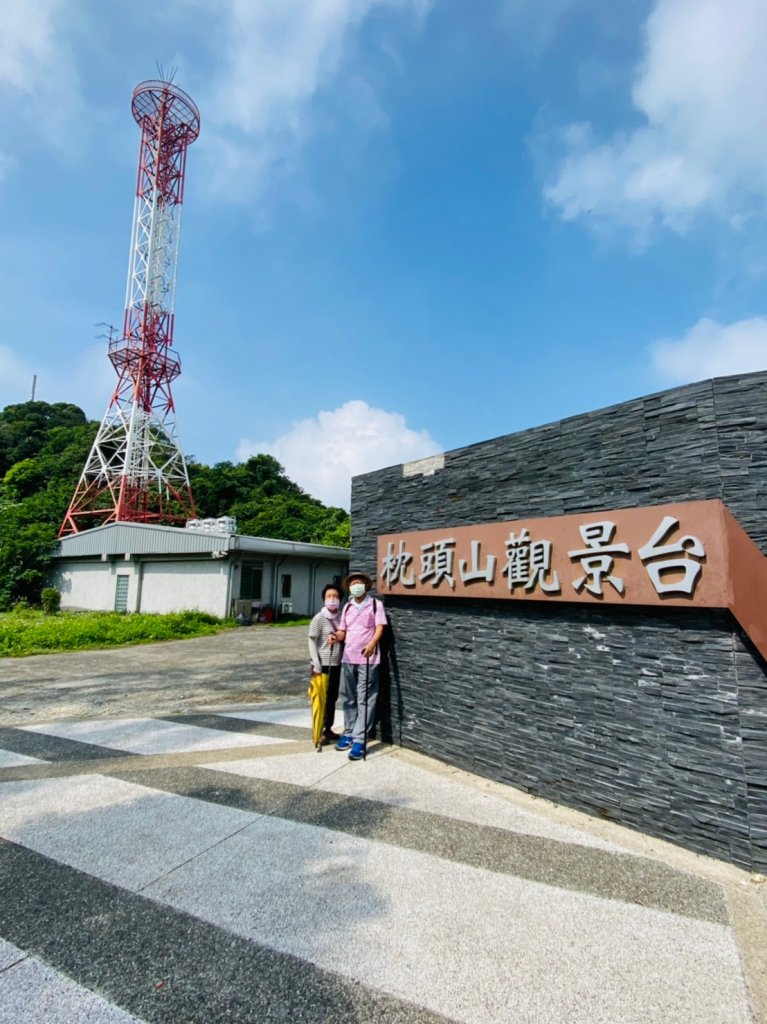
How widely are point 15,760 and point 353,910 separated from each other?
359cm

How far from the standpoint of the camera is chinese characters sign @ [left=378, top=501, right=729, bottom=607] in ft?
8.89

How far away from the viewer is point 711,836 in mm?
2668

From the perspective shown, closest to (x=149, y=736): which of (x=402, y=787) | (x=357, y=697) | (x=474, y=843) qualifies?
(x=357, y=697)

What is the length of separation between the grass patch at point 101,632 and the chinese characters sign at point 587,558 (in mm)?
10370

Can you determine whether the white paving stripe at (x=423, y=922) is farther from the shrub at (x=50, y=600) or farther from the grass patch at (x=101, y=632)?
the shrub at (x=50, y=600)

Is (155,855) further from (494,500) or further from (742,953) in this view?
(494,500)

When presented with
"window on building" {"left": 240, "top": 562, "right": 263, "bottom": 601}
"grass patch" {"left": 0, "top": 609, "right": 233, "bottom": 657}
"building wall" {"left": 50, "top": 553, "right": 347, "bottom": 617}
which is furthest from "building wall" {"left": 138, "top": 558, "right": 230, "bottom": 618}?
"grass patch" {"left": 0, "top": 609, "right": 233, "bottom": 657}

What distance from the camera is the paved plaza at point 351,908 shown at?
5.74ft

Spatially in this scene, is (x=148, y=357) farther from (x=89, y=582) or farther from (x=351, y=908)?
(x=351, y=908)

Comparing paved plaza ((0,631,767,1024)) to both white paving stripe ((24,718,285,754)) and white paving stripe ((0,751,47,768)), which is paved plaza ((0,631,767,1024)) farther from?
white paving stripe ((24,718,285,754))

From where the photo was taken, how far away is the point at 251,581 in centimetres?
1670

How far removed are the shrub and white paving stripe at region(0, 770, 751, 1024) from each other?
18.3 metres

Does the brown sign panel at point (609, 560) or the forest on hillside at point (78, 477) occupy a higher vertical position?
the forest on hillside at point (78, 477)

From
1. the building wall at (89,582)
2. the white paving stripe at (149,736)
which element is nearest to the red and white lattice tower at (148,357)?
the building wall at (89,582)
